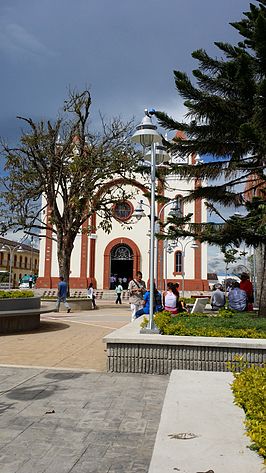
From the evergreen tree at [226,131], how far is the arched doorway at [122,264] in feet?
89.4

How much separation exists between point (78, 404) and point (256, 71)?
8.53m

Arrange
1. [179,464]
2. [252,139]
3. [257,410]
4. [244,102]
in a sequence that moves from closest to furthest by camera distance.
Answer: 1. [179,464]
2. [257,410]
3. [252,139]
4. [244,102]

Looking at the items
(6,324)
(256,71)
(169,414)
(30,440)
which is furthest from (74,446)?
(256,71)

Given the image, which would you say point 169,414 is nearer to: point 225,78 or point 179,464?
point 179,464

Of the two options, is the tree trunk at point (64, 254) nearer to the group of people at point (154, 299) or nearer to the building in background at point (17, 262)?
the group of people at point (154, 299)

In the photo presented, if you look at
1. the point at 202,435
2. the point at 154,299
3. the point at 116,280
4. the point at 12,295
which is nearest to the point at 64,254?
the point at 12,295

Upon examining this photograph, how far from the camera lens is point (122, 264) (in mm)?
40375

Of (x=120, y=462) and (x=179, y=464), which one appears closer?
(x=179, y=464)

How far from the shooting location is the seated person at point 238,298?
1126 cm

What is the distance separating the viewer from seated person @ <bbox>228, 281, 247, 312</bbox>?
1126cm

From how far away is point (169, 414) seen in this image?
347cm

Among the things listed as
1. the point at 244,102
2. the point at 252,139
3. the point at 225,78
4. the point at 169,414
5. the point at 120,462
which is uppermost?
the point at 225,78

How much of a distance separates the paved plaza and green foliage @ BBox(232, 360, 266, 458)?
0.86 m

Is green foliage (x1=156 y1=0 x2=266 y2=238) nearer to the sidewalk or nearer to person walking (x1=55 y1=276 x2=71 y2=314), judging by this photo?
the sidewalk
